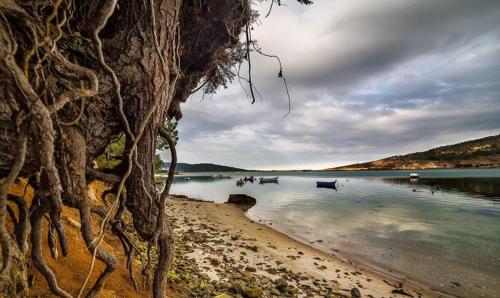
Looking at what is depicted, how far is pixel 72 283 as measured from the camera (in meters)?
3.41

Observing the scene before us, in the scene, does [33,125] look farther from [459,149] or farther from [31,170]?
[459,149]

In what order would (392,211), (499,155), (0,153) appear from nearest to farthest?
(0,153)
(392,211)
(499,155)

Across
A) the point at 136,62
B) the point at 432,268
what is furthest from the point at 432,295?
the point at 136,62

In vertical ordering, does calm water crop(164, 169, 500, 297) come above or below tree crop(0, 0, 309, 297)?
below

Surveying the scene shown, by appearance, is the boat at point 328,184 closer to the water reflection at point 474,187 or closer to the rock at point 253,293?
the water reflection at point 474,187

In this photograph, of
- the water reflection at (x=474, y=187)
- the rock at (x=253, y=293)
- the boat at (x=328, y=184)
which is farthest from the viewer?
the boat at (x=328, y=184)

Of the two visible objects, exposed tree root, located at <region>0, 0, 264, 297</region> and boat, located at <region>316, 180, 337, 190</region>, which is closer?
exposed tree root, located at <region>0, 0, 264, 297</region>

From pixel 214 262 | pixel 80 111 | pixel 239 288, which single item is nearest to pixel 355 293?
pixel 239 288

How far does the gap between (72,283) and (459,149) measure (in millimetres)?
214216

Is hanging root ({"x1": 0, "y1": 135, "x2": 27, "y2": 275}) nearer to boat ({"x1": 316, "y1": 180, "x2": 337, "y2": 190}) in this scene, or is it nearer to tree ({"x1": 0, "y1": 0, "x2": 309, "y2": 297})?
tree ({"x1": 0, "y1": 0, "x2": 309, "y2": 297})

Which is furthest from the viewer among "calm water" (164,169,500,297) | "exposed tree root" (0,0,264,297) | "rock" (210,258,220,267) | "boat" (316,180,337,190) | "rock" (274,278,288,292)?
"boat" (316,180,337,190)

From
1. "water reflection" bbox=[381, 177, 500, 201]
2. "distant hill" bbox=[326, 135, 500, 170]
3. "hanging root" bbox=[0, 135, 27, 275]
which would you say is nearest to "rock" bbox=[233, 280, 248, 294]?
"hanging root" bbox=[0, 135, 27, 275]

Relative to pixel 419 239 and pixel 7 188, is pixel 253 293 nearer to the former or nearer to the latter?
pixel 7 188

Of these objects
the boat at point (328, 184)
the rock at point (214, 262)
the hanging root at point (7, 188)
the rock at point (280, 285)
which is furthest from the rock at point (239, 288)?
the boat at point (328, 184)
